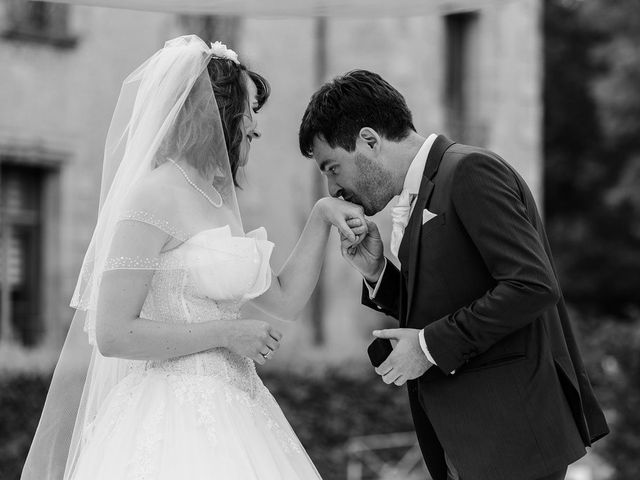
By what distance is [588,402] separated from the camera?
3.77 m

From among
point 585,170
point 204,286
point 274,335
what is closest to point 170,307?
point 204,286

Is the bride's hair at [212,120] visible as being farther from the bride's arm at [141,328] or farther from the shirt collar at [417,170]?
the shirt collar at [417,170]

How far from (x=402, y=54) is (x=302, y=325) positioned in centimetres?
399

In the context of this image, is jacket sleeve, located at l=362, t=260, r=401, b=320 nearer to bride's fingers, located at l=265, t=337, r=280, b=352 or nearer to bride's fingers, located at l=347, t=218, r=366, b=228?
bride's fingers, located at l=347, t=218, r=366, b=228

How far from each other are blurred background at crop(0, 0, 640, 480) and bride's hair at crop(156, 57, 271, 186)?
3.04 ft

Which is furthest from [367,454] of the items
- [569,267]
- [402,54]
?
[569,267]

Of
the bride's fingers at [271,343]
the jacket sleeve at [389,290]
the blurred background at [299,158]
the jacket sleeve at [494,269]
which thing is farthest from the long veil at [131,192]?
the blurred background at [299,158]

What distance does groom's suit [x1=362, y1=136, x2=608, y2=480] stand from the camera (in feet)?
11.2

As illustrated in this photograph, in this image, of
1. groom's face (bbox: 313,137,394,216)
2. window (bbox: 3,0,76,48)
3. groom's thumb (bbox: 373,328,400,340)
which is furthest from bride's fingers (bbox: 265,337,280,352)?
window (bbox: 3,0,76,48)

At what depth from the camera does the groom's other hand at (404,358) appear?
355 cm

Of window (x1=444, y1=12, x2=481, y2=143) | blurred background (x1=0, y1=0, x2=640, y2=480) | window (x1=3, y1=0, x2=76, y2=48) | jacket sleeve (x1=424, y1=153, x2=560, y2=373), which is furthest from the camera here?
window (x1=444, y1=12, x2=481, y2=143)

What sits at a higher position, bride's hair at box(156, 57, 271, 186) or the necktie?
bride's hair at box(156, 57, 271, 186)

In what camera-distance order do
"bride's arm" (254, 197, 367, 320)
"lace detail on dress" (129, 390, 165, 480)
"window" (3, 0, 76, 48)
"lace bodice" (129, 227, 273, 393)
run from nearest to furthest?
1. "lace detail on dress" (129, 390, 165, 480)
2. "lace bodice" (129, 227, 273, 393)
3. "bride's arm" (254, 197, 367, 320)
4. "window" (3, 0, 76, 48)

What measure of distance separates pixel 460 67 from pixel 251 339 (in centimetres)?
1347
